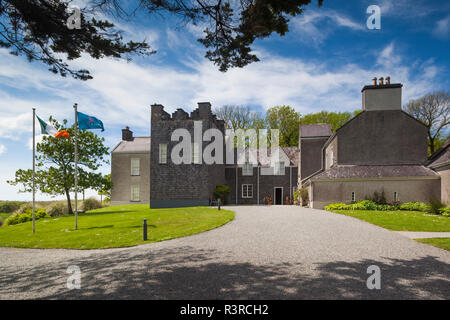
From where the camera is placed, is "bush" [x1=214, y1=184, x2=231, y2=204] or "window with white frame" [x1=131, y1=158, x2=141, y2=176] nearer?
"bush" [x1=214, y1=184, x2=231, y2=204]

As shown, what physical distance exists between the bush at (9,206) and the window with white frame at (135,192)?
1233 cm

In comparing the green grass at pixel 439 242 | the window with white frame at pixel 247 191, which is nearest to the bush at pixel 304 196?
the window with white frame at pixel 247 191

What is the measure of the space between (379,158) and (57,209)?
3268 centimetres

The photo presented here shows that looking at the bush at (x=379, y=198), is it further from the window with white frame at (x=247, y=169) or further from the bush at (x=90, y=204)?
the bush at (x=90, y=204)

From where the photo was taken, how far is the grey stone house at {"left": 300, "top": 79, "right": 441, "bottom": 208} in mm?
23344

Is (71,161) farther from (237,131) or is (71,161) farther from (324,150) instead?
(324,150)

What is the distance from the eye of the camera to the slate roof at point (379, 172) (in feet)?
77.0

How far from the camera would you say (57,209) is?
28266mm

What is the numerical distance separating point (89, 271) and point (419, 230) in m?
13.9

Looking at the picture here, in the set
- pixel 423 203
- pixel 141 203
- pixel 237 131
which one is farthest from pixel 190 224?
pixel 237 131

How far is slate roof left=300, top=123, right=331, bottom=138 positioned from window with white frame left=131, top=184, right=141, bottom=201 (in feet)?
73.6

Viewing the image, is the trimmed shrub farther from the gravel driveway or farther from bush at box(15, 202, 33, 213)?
bush at box(15, 202, 33, 213)

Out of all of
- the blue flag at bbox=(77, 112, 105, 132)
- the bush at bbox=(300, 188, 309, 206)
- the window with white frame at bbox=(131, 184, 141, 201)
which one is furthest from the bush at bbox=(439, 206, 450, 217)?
the window with white frame at bbox=(131, 184, 141, 201)

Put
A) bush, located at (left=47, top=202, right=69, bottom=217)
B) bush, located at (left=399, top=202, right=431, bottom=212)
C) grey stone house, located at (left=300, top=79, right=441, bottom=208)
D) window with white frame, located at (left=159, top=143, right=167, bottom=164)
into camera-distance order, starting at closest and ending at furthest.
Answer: bush, located at (left=399, top=202, right=431, bottom=212)
grey stone house, located at (left=300, top=79, right=441, bottom=208)
bush, located at (left=47, top=202, right=69, bottom=217)
window with white frame, located at (left=159, top=143, right=167, bottom=164)
